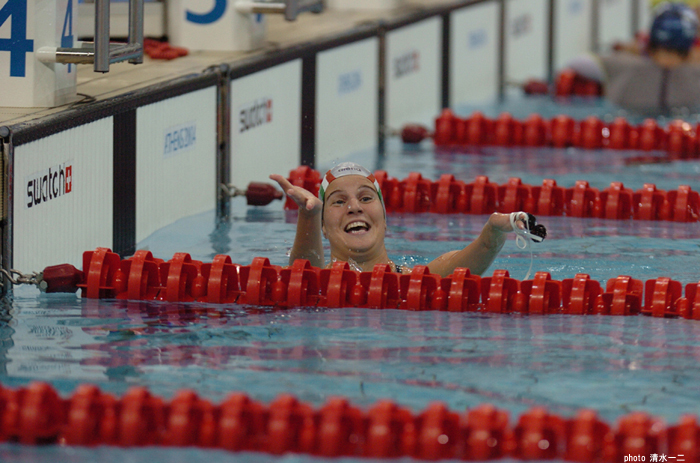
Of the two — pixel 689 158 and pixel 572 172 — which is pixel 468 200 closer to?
pixel 572 172

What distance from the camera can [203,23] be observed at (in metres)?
6.62

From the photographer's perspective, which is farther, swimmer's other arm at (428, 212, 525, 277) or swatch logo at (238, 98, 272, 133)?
swatch logo at (238, 98, 272, 133)

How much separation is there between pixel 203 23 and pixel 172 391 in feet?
12.7

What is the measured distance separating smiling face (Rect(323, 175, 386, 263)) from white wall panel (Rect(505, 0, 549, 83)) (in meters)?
7.02

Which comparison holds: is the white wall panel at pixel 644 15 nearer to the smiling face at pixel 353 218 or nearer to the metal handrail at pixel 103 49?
the metal handrail at pixel 103 49

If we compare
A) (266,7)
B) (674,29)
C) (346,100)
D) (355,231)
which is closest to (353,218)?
(355,231)

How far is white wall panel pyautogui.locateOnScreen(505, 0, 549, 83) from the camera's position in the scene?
1128 centimetres

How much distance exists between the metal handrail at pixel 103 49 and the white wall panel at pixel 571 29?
7986 millimetres

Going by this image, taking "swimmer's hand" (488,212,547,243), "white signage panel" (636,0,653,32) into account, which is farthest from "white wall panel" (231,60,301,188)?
"white signage panel" (636,0,653,32)

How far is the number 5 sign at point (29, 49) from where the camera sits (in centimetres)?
450

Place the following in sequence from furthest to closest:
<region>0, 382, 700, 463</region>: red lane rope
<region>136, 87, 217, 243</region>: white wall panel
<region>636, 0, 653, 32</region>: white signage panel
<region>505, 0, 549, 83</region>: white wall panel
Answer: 1. <region>636, 0, 653, 32</region>: white signage panel
2. <region>505, 0, 549, 83</region>: white wall panel
3. <region>136, 87, 217, 243</region>: white wall panel
4. <region>0, 382, 700, 463</region>: red lane rope

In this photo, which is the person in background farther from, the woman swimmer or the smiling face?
the smiling face

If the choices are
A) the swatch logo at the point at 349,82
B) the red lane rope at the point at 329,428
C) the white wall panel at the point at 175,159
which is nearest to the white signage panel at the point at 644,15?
the swatch logo at the point at 349,82

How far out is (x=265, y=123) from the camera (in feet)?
21.7
